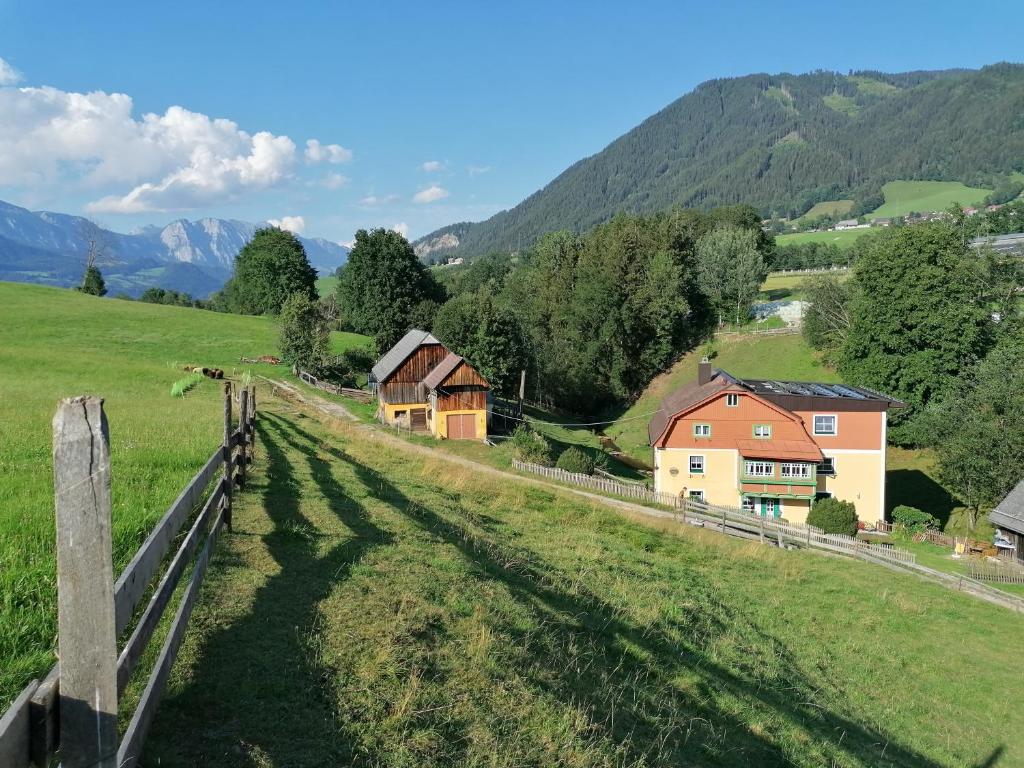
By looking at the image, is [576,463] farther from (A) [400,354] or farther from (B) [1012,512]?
(B) [1012,512]

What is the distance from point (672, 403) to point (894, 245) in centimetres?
2746

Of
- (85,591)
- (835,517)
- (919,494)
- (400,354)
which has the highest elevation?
(400,354)

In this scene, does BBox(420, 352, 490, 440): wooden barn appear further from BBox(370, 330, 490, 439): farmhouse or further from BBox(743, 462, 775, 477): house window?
BBox(743, 462, 775, 477): house window

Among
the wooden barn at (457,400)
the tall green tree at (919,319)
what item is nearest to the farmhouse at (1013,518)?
the tall green tree at (919,319)

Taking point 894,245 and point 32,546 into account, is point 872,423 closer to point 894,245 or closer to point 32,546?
point 894,245

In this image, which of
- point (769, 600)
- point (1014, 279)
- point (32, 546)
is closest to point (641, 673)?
point (32, 546)

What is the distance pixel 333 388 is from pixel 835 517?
38.5m

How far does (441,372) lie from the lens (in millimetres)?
45531

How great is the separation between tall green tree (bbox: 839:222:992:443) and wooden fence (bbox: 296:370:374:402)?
43.6 m

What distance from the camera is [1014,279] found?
55.3 meters

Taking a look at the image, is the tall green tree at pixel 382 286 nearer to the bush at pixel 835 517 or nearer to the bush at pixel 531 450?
the bush at pixel 531 450

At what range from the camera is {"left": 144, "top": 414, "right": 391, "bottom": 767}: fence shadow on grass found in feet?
16.2

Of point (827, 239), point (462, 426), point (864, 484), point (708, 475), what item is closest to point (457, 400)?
point (462, 426)

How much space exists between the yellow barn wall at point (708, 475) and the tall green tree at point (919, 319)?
68.7ft
